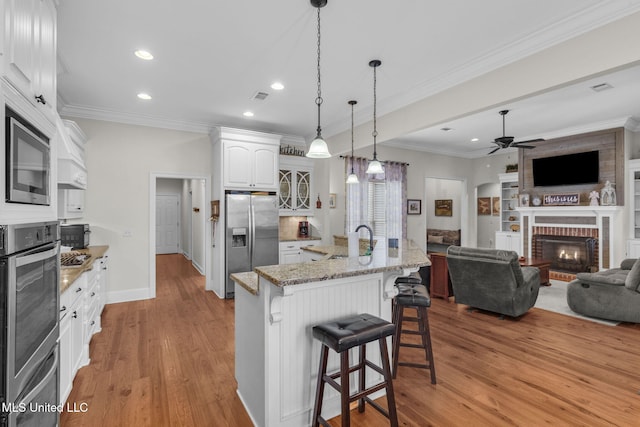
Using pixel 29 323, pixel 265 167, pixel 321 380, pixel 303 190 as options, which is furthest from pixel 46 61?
pixel 303 190

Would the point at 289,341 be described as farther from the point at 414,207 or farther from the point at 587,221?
the point at 587,221

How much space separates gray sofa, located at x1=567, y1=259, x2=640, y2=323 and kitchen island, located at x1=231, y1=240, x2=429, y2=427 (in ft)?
10.5

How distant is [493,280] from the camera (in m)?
4.11

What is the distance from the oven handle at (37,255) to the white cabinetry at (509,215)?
856 centimetres

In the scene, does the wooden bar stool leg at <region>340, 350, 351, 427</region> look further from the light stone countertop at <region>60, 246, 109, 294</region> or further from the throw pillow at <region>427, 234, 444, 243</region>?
the throw pillow at <region>427, 234, 444, 243</region>

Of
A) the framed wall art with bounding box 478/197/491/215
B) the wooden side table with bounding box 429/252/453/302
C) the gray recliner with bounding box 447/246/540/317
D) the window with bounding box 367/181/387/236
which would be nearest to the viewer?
the gray recliner with bounding box 447/246/540/317

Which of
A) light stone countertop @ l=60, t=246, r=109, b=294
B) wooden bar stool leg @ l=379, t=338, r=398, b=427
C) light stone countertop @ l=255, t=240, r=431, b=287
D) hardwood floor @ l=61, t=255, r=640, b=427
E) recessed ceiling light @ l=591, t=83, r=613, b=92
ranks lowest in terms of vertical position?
hardwood floor @ l=61, t=255, r=640, b=427

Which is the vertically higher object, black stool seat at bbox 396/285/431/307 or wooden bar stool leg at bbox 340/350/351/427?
black stool seat at bbox 396/285/431/307

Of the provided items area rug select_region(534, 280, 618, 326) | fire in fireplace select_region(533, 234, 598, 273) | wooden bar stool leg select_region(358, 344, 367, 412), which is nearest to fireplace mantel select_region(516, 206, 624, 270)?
fire in fireplace select_region(533, 234, 598, 273)

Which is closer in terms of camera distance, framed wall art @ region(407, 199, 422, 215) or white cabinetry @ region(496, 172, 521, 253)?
framed wall art @ region(407, 199, 422, 215)

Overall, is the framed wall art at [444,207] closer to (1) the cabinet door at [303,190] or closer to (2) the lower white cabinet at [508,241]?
(2) the lower white cabinet at [508,241]

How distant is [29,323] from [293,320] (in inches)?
50.5

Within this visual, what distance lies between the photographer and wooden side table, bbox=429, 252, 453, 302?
197 inches

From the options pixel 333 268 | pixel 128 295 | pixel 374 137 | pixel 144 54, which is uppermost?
pixel 144 54
